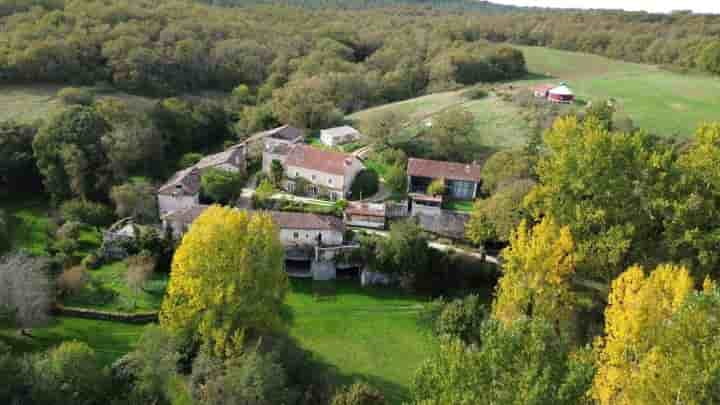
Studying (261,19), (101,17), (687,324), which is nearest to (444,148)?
(687,324)

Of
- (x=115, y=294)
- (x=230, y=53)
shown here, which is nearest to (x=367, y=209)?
(x=115, y=294)

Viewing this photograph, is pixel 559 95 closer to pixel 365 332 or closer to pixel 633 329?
pixel 365 332

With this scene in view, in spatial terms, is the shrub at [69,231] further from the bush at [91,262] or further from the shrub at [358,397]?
the shrub at [358,397]

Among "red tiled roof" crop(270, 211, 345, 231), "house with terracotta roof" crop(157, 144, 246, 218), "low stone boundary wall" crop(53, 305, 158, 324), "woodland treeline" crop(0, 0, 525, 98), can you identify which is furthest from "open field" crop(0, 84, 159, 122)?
"low stone boundary wall" crop(53, 305, 158, 324)

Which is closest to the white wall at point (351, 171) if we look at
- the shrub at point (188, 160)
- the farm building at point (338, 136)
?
the farm building at point (338, 136)

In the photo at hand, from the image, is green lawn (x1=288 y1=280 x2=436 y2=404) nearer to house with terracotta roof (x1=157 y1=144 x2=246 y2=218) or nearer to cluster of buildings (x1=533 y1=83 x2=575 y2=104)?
house with terracotta roof (x1=157 y1=144 x2=246 y2=218)

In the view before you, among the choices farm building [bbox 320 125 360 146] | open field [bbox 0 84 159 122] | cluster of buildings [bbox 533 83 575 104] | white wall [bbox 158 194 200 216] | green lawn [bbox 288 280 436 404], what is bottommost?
green lawn [bbox 288 280 436 404]
